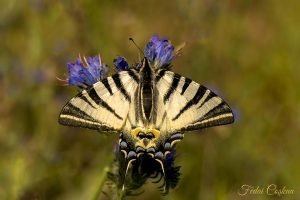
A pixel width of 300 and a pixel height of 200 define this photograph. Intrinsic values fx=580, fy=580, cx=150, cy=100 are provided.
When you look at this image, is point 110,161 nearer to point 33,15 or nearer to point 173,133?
point 173,133

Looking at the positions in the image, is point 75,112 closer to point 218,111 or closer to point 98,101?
point 98,101

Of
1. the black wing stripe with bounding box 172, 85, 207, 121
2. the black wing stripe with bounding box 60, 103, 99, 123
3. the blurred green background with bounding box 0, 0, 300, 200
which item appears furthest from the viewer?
the blurred green background with bounding box 0, 0, 300, 200

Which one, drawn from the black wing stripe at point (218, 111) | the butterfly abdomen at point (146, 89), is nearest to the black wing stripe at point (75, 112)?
the butterfly abdomen at point (146, 89)

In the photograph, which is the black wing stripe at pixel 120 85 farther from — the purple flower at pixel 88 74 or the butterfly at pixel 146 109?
the purple flower at pixel 88 74

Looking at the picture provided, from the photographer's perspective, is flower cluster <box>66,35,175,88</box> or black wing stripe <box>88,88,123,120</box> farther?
flower cluster <box>66,35,175,88</box>

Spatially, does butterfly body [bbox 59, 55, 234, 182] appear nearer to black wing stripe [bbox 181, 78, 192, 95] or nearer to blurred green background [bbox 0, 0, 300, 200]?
black wing stripe [bbox 181, 78, 192, 95]

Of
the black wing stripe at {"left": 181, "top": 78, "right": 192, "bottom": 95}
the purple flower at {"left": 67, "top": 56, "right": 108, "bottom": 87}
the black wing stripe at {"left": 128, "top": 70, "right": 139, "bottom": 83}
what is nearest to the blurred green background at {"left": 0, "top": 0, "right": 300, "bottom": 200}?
the purple flower at {"left": 67, "top": 56, "right": 108, "bottom": 87}

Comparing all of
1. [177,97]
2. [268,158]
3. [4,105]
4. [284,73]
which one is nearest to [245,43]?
[284,73]

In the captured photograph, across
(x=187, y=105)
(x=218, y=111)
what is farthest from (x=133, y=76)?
(x=218, y=111)
